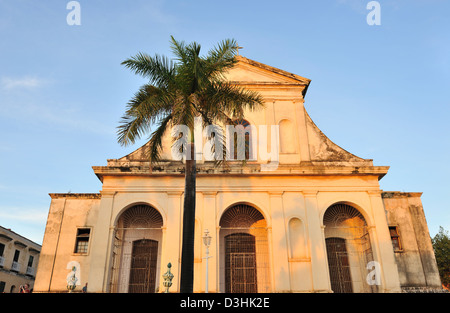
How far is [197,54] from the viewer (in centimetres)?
1111

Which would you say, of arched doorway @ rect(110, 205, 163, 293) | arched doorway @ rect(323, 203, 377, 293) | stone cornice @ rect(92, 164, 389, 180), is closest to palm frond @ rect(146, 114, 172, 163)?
stone cornice @ rect(92, 164, 389, 180)

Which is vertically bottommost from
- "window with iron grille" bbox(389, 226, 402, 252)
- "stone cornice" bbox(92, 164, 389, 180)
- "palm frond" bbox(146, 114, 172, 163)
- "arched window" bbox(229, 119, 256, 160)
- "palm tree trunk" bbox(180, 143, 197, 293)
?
"palm tree trunk" bbox(180, 143, 197, 293)

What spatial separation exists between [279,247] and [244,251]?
6.74 ft

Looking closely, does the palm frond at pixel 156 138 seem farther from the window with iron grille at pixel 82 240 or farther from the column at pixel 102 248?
the window with iron grille at pixel 82 240

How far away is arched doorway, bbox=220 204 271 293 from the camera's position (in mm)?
15219

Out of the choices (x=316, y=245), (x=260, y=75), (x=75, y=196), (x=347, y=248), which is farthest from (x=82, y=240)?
(x=347, y=248)

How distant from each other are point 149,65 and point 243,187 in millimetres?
6655

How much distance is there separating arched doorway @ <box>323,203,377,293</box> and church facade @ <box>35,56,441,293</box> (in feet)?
0.14

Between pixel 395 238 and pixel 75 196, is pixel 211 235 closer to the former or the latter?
pixel 75 196

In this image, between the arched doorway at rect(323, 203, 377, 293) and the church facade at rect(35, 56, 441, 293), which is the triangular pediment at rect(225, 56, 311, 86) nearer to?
the church facade at rect(35, 56, 441, 293)

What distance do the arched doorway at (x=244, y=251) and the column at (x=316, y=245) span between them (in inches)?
78.4

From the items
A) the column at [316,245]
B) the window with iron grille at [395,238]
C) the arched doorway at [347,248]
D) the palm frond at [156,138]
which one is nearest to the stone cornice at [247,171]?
the column at [316,245]

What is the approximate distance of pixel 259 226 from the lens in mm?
16406
